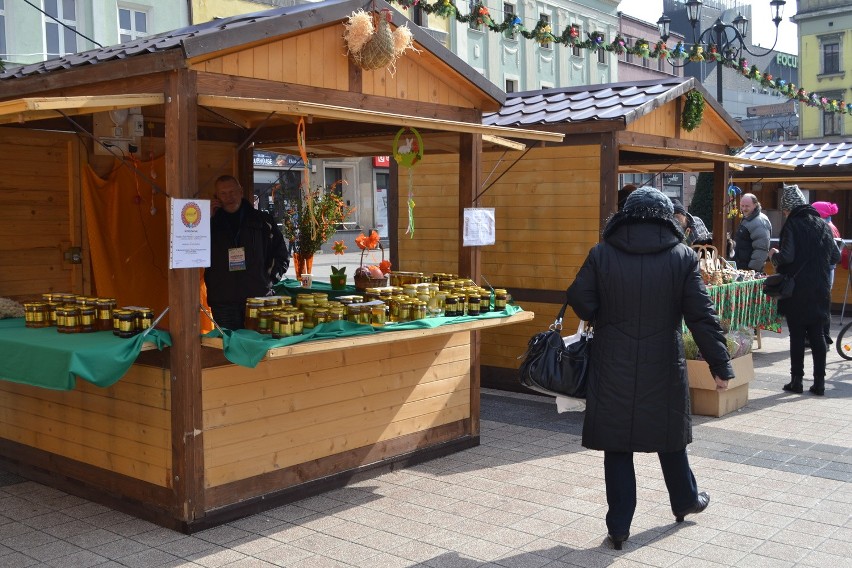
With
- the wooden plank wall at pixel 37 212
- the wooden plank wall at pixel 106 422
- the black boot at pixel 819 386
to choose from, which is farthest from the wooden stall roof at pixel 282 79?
the black boot at pixel 819 386

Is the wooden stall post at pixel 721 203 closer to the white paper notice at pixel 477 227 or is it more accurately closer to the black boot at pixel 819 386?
the black boot at pixel 819 386

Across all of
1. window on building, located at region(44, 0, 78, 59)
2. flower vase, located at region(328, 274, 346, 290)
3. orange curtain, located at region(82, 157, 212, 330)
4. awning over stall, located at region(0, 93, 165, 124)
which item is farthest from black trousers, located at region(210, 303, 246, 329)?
window on building, located at region(44, 0, 78, 59)

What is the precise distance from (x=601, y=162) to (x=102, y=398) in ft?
16.4

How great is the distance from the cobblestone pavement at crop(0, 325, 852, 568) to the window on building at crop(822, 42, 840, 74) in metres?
46.0

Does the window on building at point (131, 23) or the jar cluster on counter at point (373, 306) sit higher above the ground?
the window on building at point (131, 23)

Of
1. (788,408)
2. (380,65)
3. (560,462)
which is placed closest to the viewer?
(380,65)

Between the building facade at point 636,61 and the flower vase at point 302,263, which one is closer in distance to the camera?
the flower vase at point 302,263

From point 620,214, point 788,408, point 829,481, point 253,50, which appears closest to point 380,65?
point 253,50

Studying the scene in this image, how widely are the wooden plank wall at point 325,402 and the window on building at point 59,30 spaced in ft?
58.8

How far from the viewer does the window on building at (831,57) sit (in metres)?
47.7

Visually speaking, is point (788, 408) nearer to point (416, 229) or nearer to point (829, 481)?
point (829, 481)

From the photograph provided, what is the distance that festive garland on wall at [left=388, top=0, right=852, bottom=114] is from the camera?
35.8 ft

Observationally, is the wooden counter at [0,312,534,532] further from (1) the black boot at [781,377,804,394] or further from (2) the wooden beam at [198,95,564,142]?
(1) the black boot at [781,377,804,394]

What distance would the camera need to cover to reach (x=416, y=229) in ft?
32.8
